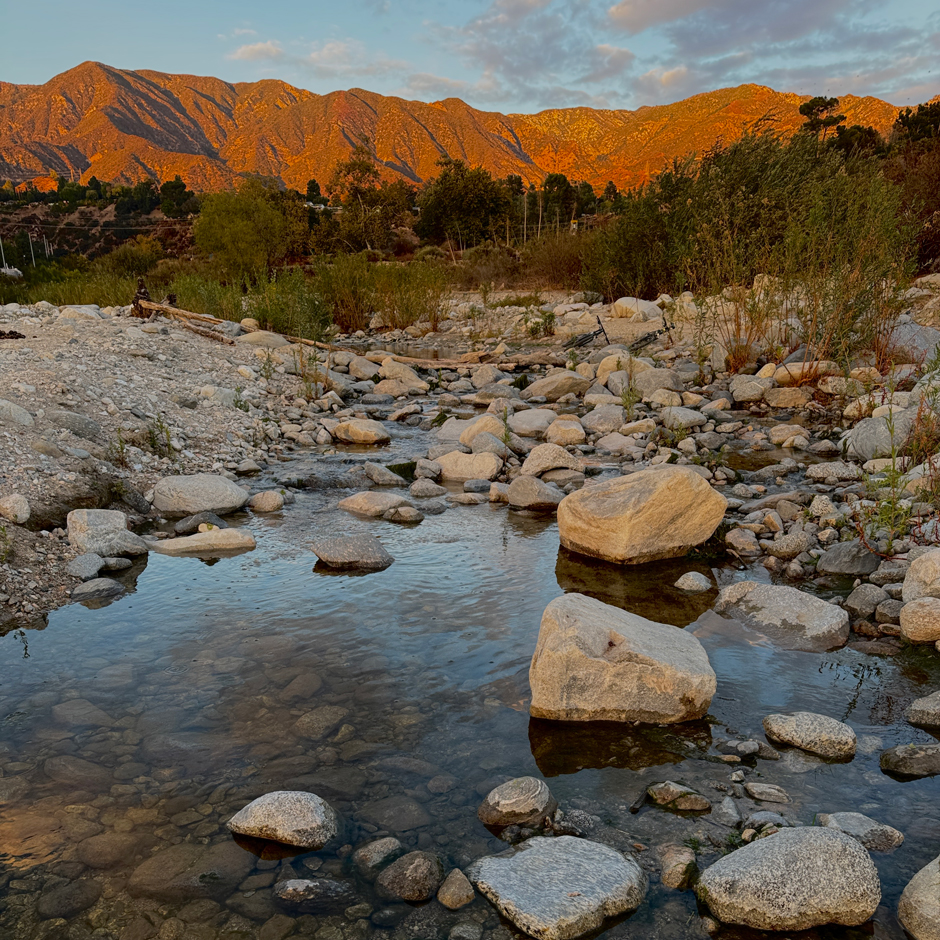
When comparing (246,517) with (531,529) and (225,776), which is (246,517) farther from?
(225,776)

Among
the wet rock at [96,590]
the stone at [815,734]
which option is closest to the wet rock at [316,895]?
the stone at [815,734]

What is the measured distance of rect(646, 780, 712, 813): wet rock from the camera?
2.57 m

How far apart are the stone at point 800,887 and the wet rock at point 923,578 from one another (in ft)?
7.15

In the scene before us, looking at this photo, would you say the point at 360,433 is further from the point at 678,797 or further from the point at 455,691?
the point at 678,797

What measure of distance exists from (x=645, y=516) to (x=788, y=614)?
115cm

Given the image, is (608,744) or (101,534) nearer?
(608,744)

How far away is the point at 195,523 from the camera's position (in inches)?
216

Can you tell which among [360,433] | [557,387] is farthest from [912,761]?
[557,387]

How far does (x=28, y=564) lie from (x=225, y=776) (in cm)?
262

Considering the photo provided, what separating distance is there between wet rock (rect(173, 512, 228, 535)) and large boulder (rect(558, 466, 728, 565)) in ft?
9.14

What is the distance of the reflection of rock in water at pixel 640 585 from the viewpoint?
14.2ft

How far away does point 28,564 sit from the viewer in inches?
177

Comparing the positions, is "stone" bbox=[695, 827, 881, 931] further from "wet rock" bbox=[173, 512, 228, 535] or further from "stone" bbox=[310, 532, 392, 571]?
"wet rock" bbox=[173, 512, 228, 535]

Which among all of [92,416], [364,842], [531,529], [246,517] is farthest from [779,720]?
[92,416]
